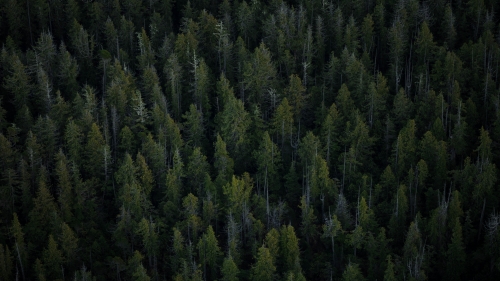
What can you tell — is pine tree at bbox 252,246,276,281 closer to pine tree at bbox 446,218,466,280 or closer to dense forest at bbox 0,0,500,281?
dense forest at bbox 0,0,500,281

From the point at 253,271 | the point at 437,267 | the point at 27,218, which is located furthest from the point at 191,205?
the point at 437,267

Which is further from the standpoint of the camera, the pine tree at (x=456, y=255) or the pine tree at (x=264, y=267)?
the pine tree at (x=456, y=255)

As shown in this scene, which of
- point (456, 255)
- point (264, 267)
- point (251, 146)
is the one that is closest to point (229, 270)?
point (264, 267)

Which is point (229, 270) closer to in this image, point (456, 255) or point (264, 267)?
point (264, 267)

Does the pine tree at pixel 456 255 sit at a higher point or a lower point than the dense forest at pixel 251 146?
lower

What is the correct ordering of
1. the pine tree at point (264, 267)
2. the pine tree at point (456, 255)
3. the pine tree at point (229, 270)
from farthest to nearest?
the pine tree at point (456, 255) < the pine tree at point (229, 270) < the pine tree at point (264, 267)

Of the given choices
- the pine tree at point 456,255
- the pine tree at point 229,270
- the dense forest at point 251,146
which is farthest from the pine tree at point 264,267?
the pine tree at point 456,255

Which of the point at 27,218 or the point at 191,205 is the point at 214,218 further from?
the point at 27,218

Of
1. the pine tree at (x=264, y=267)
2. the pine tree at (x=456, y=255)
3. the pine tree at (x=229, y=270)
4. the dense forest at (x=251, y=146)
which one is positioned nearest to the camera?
the pine tree at (x=264, y=267)

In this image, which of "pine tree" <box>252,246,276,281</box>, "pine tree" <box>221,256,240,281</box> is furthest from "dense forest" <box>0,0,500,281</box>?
"pine tree" <box>221,256,240,281</box>

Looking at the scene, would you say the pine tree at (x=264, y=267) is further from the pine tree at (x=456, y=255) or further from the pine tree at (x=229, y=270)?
the pine tree at (x=456, y=255)
